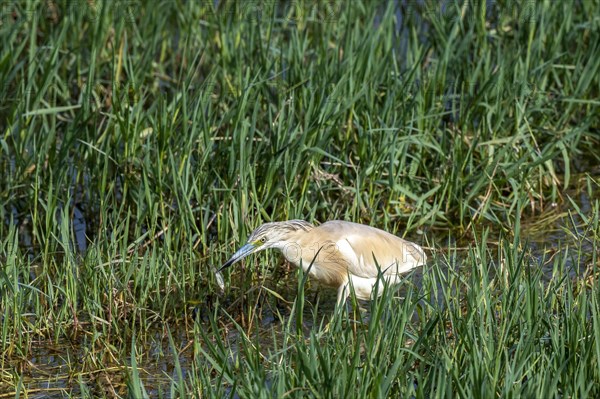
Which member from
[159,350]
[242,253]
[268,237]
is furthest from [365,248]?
[159,350]

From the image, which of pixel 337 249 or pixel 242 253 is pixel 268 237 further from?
pixel 337 249

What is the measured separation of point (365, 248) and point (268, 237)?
1.54 ft

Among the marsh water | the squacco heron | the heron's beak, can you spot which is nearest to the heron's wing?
the squacco heron

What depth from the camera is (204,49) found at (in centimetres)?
757

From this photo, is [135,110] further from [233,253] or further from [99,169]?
[233,253]

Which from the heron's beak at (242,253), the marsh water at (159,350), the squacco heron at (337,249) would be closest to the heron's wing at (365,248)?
the squacco heron at (337,249)

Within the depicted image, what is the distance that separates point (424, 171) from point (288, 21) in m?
2.05

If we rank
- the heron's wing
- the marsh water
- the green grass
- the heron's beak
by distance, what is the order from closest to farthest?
1. the green grass
2. the marsh water
3. the heron's beak
4. the heron's wing

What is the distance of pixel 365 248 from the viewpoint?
525cm

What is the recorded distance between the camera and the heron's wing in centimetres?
525

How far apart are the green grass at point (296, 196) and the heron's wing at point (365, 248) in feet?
0.64

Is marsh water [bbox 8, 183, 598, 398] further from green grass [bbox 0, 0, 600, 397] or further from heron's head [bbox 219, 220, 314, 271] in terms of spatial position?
heron's head [bbox 219, 220, 314, 271]

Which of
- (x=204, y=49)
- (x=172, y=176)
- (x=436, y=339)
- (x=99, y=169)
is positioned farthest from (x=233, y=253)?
(x=204, y=49)

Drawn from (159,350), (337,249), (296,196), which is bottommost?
(159,350)
